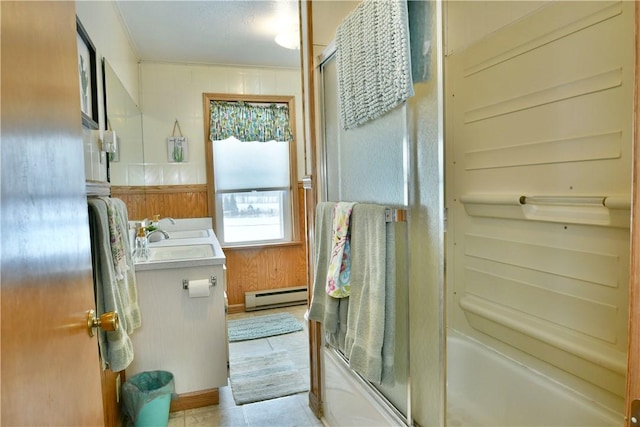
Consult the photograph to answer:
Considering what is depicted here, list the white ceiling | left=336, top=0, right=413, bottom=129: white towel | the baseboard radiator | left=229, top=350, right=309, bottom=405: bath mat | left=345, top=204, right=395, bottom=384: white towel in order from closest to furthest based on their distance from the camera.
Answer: left=336, top=0, right=413, bottom=129: white towel
left=345, top=204, right=395, bottom=384: white towel
left=229, top=350, right=309, bottom=405: bath mat
the white ceiling
the baseboard radiator

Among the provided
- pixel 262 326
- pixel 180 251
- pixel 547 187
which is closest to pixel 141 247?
pixel 180 251

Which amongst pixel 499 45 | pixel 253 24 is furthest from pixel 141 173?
pixel 499 45

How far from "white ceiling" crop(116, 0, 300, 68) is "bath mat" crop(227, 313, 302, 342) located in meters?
2.54

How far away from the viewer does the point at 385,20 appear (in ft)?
4.02

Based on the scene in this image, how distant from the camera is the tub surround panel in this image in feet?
4.32

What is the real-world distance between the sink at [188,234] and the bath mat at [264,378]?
1.15m

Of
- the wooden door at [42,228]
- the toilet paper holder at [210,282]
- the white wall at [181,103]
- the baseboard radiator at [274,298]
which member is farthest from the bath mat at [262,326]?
the wooden door at [42,228]

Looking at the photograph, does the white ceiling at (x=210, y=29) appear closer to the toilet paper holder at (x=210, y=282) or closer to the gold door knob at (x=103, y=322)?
the toilet paper holder at (x=210, y=282)

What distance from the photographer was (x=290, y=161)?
14.3ft

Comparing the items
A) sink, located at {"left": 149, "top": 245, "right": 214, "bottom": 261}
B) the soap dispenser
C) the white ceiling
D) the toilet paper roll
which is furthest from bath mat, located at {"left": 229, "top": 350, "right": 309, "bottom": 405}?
the white ceiling

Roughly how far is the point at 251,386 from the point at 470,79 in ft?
7.33

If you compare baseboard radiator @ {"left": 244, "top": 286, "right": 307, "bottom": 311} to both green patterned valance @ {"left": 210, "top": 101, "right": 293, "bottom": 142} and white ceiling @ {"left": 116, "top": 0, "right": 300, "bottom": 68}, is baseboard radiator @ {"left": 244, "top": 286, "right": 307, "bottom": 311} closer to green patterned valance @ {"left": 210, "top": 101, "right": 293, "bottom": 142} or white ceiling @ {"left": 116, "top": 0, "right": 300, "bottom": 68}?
green patterned valance @ {"left": 210, "top": 101, "right": 293, "bottom": 142}

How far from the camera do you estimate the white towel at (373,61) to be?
1.16 meters

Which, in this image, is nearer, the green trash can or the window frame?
the green trash can
